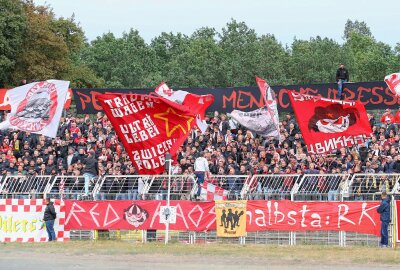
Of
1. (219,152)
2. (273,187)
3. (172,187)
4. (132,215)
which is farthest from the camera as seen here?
(219,152)

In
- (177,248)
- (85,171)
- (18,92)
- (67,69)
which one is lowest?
(177,248)

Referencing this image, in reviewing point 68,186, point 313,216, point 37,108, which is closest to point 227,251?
point 313,216

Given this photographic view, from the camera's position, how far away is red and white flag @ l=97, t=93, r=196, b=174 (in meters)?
32.8

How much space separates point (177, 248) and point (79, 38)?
67.9 meters

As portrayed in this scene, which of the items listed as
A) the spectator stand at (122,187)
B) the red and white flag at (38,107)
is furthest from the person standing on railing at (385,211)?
the red and white flag at (38,107)

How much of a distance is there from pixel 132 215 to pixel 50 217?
8.64 ft

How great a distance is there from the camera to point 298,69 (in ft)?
316

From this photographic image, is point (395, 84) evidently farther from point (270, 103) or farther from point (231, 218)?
point (231, 218)

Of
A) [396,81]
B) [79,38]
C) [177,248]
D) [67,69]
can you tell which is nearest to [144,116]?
[177,248]

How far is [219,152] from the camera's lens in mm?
36062

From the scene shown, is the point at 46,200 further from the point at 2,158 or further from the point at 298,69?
the point at 298,69

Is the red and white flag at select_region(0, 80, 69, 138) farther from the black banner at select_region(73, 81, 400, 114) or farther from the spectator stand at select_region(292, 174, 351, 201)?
the spectator stand at select_region(292, 174, 351, 201)

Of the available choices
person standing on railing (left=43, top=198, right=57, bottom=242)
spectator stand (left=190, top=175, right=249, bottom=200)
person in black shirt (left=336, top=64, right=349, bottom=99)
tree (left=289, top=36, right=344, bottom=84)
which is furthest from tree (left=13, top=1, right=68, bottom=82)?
spectator stand (left=190, top=175, right=249, bottom=200)

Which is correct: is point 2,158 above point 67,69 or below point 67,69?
below
